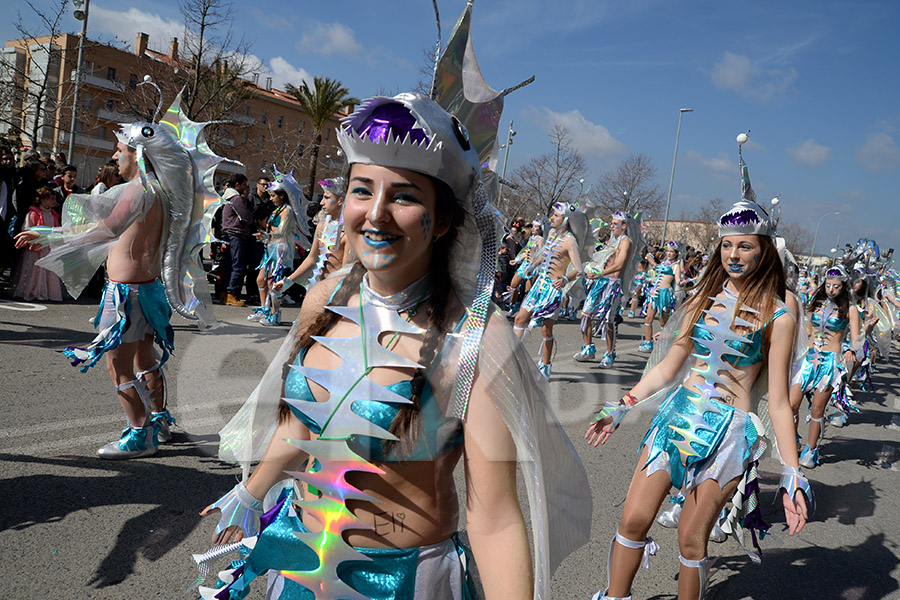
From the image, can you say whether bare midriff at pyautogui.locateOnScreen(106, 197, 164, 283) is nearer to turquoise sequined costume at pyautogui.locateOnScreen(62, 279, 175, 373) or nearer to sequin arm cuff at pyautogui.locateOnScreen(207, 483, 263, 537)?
turquoise sequined costume at pyautogui.locateOnScreen(62, 279, 175, 373)

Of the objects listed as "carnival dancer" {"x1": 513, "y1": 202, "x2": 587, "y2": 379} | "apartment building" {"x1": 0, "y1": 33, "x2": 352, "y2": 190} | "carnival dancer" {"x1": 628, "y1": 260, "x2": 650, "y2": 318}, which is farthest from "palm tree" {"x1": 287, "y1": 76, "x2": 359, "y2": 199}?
"carnival dancer" {"x1": 513, "y1": 202, "x2": 587, "y2": 379}

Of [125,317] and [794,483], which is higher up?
[125,317]

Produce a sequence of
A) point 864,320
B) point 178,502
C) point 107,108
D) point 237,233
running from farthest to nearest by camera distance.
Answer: point 107,108 → point 237,233 → point 864,320 → point 178,502

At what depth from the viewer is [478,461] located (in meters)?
1.52

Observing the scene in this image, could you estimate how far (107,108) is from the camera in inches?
1588

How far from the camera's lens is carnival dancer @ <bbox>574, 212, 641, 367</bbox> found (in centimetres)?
1001

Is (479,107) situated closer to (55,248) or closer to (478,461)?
(478,461)

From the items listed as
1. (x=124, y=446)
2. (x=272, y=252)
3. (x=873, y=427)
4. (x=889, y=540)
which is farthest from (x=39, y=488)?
(x=873, y=427)

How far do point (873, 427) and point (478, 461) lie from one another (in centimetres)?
892

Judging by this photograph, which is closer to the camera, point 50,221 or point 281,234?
point 50,221

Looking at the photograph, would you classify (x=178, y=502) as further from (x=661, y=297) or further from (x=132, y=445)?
(x=661, y=297)

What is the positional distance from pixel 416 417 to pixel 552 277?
7.19 metres

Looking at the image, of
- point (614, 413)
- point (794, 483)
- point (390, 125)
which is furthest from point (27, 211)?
point (794, 483)

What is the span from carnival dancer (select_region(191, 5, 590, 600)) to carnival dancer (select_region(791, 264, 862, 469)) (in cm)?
600
